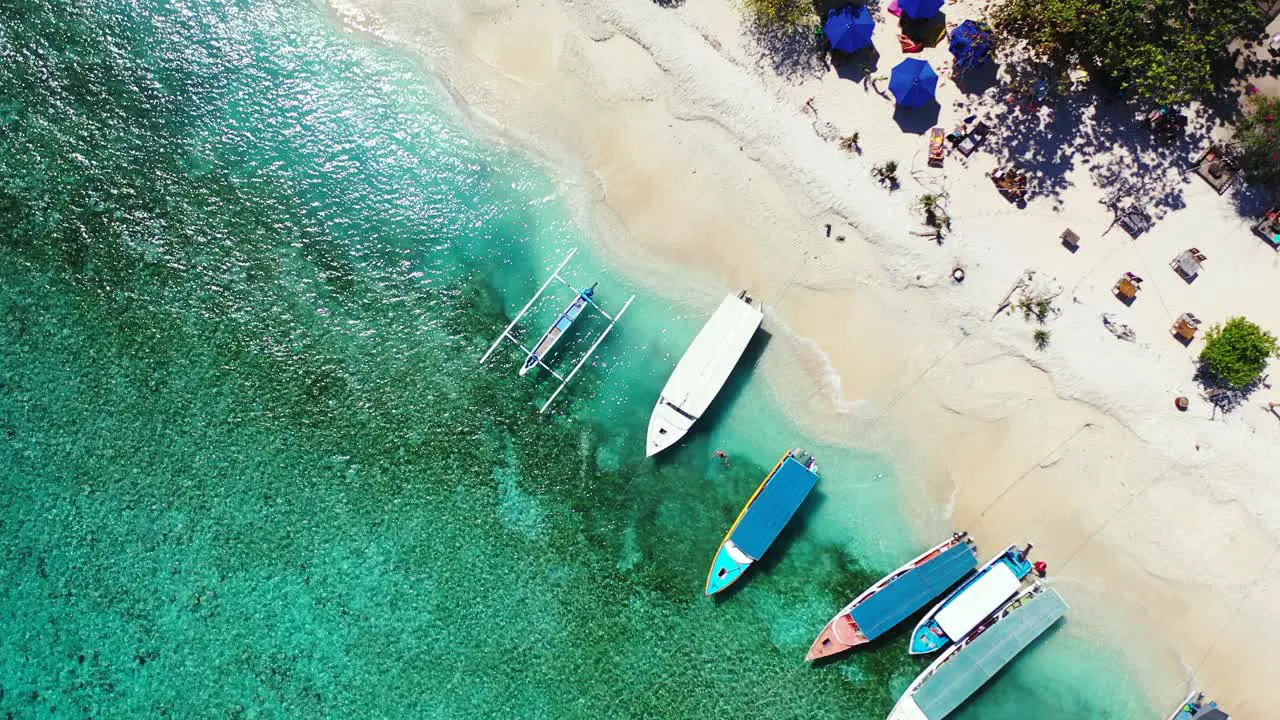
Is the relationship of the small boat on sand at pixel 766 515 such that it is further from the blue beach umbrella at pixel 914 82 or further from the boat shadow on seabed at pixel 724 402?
the blue beach umbrella at pixel 914 82

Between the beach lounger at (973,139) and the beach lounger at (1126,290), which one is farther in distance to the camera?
the beach lounger at (973,139)

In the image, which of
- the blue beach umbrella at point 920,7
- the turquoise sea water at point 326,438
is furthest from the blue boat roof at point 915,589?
the blue beach umbrella at point 920,7

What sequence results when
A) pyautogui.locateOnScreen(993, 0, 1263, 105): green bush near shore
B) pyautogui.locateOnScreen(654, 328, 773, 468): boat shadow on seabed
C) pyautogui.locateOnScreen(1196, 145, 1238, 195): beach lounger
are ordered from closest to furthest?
1. pyautogui.locateOnScreen(993, 0, 1263, 105): green bush near shore
2. pyautogui.locateOnScreen(1196, 145, 1238, 195): beach lounger
3. pyautogui.locateOnScreen(654, 328, 773, 468): boat shadow on seabed

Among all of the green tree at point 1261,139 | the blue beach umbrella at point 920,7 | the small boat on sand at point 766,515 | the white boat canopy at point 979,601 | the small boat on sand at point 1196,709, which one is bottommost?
the small boat on sand at point 766,515

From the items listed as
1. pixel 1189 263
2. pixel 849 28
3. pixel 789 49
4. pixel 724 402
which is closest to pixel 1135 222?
pixel 1189 263

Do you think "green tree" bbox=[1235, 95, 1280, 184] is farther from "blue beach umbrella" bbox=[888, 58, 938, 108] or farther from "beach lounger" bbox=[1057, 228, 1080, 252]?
"blue beach umbrella" bbox=[888, 58, 938, 108]

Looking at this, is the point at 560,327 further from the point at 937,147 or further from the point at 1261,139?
the point at 1261,139

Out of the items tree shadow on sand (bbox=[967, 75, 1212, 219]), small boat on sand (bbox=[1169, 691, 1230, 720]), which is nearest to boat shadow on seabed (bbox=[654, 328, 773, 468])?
tree shadow on sand (bbox=[967, 75, 1212, 219])
